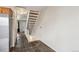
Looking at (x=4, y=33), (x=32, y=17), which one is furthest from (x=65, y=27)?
(x=32, y=17)

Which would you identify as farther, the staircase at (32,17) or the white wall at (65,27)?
the staircase at (32,17)

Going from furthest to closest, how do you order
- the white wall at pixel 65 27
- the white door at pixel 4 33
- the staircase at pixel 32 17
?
the staircase at pixel 32 17 → the white door at pixel 4 33 → the white wall at pixel 65 27

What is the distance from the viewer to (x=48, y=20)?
3506mm

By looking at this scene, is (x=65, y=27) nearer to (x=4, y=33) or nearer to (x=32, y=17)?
(x=4, y=33)

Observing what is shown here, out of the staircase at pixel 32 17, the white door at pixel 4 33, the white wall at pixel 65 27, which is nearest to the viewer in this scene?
the white wall at pixel 65 27

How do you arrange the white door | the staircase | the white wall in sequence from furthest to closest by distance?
the staircase → the white door → the white wall

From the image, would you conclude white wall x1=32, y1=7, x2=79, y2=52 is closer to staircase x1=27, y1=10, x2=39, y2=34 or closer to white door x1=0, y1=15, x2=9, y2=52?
staircase x1=27, y1=10, x2=39, y2=34

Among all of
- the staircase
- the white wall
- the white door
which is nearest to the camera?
the white wall

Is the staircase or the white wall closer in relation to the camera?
the white wall

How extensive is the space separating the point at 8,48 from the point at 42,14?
2.08m

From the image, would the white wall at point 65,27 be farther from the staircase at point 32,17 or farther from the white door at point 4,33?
the white door at point 4,33

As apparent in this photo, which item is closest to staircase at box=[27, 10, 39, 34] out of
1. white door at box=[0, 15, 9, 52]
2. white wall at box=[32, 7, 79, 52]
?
white wall at box=[32, 7, 79, 52]

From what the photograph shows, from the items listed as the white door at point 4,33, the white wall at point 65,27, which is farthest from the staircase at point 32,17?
the white door at point 4,33
